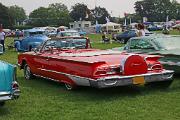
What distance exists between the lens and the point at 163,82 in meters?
9.27

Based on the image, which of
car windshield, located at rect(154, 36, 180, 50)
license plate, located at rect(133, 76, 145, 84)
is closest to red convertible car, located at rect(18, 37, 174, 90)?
license plate, located at rect(133, 76, 145, 84)

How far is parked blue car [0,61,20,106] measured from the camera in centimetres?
701

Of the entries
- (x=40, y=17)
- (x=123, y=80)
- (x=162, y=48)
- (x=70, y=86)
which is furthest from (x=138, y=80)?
(x=40, y=17)

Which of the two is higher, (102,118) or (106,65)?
(106,65)

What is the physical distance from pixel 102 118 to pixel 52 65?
3370 millimetres

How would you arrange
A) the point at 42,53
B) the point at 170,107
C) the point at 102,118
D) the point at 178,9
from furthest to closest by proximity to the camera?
1. the point at 178,9
2. the point at 42,53
3. the point at 170,107
4. the point at 102,118

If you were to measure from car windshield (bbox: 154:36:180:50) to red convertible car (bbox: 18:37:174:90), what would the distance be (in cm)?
182

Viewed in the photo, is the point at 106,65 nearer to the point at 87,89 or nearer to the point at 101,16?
the point at 87,89

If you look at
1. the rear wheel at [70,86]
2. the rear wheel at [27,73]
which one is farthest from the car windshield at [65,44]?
the rear wheel at [70,86]

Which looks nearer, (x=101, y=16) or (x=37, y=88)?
(x=37, y=88)

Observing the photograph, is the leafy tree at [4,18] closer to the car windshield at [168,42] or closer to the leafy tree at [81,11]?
the leafy tree at [81,11]

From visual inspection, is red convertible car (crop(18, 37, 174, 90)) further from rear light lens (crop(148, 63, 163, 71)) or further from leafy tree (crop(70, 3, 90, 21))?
leafy tree (crop(70, 3, 90, 21))

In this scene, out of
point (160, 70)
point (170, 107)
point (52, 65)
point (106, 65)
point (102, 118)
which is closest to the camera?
point (102, 118)

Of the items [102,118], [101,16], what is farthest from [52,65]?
[101,16]
